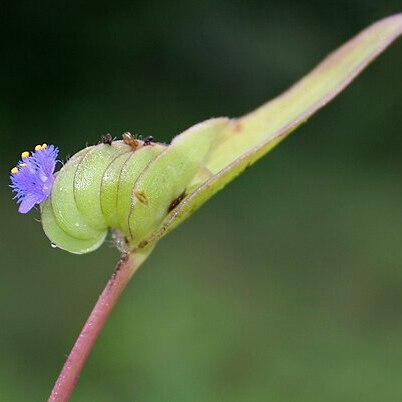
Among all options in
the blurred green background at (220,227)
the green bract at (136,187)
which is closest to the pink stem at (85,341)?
the green bract at (136,187)

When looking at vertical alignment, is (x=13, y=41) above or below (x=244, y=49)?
above

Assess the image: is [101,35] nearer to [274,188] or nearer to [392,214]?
[274,188]

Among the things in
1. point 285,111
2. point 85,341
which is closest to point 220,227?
point 285,111

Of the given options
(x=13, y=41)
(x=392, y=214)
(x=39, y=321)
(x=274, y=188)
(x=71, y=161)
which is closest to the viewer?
(x=71, y=161)

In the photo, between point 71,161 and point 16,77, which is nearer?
point 71,161

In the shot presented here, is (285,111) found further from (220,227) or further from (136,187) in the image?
(220,227)

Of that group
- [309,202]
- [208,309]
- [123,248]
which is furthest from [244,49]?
[123,248]
